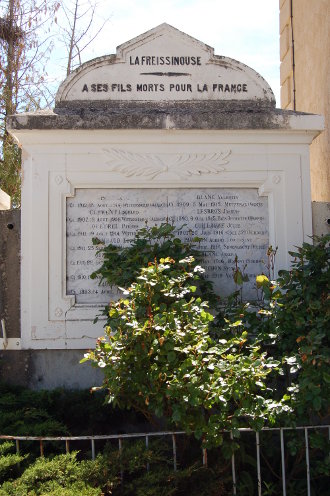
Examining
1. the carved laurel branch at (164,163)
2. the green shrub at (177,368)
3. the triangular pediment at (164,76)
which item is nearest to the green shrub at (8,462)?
the green shrub at (177,368)

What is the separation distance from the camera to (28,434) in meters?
4.30

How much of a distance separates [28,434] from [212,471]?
1.31m

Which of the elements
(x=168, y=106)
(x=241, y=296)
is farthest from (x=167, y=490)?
(x=168, y=106)

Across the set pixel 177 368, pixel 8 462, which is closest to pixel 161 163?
pixel 177 368

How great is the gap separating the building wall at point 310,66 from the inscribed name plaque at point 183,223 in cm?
278

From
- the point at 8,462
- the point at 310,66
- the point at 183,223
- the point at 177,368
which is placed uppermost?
the point at 310,66

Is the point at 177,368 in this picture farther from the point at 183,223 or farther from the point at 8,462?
the point at 183,223

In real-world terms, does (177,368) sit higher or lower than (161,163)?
lower

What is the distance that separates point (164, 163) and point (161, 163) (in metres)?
0.03

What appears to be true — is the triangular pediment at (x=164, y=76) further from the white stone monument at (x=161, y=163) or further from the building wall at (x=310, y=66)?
the building wall at (x=310, y=66)

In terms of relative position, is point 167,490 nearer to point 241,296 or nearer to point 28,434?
point 28,434

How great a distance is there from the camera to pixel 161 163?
5.89m

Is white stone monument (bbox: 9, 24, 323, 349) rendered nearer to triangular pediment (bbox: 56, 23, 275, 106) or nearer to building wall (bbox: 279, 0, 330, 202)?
triangular pediment (bbox: 56, 23, 275, 106)

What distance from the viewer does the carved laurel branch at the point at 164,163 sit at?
5863 mm
